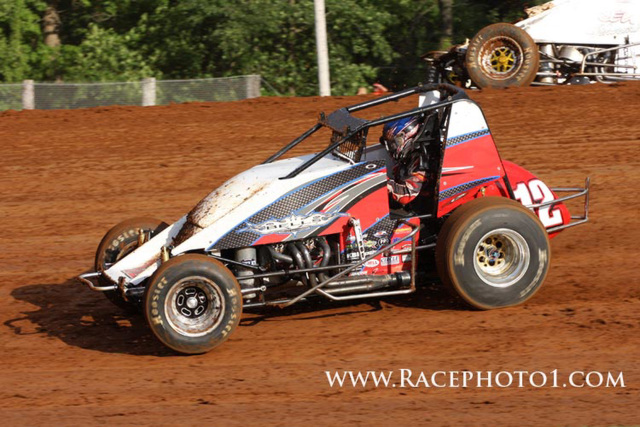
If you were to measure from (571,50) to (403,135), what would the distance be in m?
8.42

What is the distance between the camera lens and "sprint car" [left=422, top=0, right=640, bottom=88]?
558 inches

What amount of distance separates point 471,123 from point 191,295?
254 centimetres

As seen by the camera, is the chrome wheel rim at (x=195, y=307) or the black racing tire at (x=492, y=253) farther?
the black racing tire at (x=492, y=253)

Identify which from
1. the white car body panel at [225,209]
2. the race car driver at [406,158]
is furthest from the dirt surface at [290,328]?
the race car driver at [406,158]

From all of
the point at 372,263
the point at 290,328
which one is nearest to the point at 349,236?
the point at 372,263

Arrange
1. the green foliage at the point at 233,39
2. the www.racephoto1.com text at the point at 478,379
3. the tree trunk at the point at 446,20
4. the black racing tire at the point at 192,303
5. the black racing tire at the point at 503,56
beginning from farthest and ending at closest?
the tree trunk at the point at 446,20
the green foliage at the point at 233,39
the black racing tire at the point at 503,56
the black racing tire at the point at 192,303
the www.racephoto1.com text at the point at 478,379

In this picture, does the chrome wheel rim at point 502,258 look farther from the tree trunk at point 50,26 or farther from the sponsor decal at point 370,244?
the tree trunk at point 50,26

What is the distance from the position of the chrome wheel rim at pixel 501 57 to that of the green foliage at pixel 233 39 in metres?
6.66

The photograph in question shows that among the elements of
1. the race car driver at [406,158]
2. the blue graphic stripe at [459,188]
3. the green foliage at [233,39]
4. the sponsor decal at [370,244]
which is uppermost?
the green foliage at [233,39]

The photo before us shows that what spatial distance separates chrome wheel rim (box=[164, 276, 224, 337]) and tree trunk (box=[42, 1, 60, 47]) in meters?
19.9

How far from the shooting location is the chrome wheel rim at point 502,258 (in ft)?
22.8

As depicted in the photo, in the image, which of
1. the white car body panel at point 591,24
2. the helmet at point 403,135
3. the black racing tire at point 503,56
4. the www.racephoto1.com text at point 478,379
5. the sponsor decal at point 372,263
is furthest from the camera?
the white car body panel at point 591,24

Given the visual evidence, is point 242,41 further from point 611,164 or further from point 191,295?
point 191,295

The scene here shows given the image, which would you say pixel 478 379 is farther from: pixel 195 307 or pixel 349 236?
pixel 195 307
